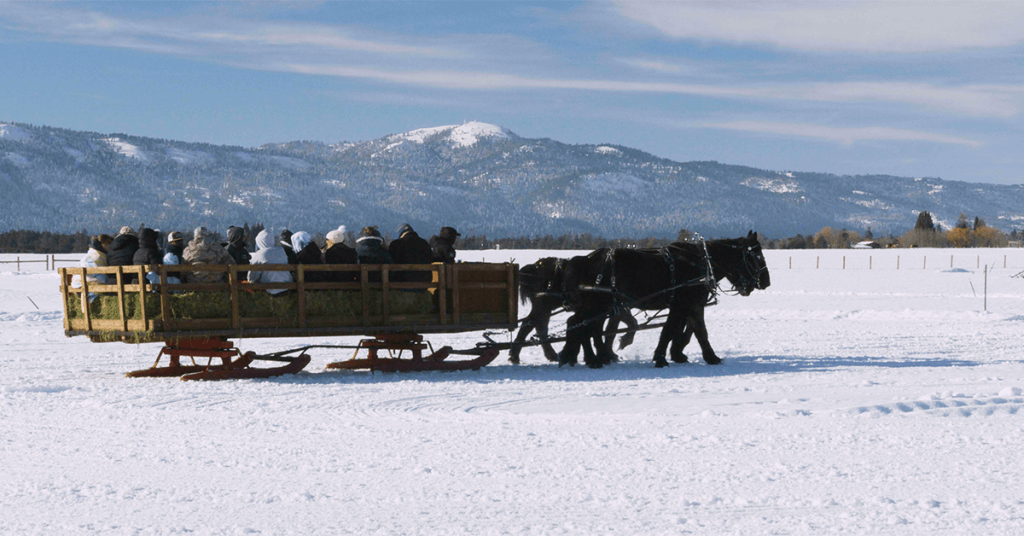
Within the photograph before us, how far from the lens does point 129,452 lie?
7.66m

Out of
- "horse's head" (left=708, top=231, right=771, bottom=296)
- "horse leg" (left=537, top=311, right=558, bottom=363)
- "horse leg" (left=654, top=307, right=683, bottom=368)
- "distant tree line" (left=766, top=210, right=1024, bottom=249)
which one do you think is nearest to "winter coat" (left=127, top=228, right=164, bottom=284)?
"horse leg" (left=537, top=311, right=558, bottom=363)

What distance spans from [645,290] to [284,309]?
15.9ft

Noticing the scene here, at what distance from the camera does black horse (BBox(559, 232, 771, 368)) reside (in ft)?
43.7

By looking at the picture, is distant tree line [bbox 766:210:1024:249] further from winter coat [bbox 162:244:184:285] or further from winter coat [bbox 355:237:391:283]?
winter coat [bbox 162:244:184:285]

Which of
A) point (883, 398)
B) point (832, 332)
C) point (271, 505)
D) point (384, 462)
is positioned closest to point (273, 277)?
point (384, 462)

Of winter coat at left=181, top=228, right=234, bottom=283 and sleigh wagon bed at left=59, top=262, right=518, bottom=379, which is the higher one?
winter coat at left=181, top=228, right=234, bottom=283

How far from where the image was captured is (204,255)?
38.1 feet

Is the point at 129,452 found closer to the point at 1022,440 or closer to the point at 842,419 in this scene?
the point at 842,419

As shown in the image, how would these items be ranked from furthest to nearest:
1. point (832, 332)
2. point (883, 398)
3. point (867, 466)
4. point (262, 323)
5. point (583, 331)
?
1. point (832, 332)
2. point (583, 331)
3. point (262, 323)
4. point (883, 398)
5. point (867, 466)

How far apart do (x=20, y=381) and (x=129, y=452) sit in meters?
4.74

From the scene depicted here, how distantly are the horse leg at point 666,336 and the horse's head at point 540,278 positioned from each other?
1.57 metres

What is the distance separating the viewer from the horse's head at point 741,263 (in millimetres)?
14367

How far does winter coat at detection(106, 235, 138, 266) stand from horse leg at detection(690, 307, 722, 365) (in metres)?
7.04

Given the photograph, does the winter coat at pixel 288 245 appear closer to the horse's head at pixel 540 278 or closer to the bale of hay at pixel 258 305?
the bale of hay at pixel 258 305
